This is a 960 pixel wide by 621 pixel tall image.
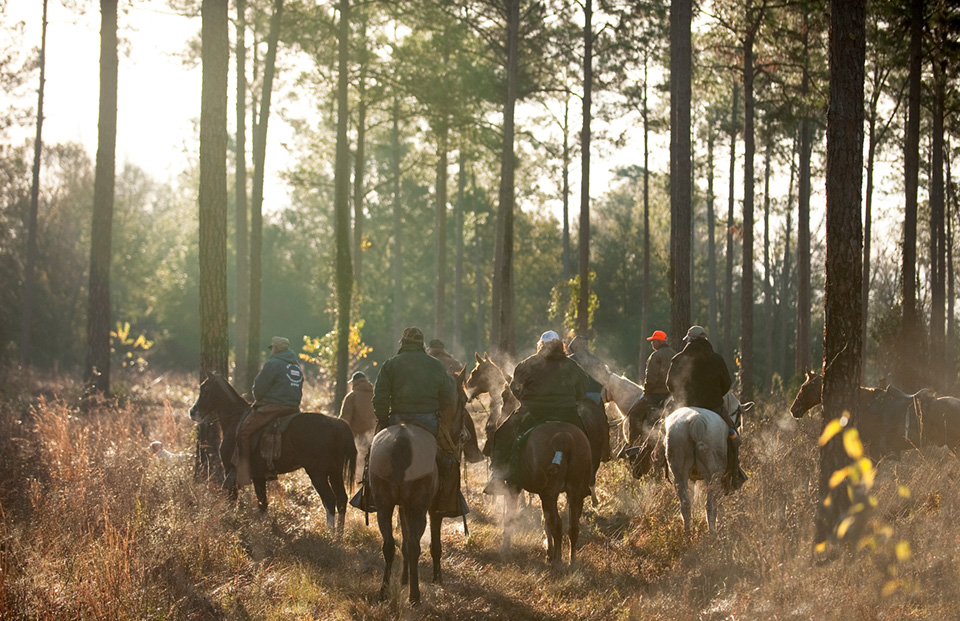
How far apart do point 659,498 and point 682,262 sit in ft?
21.4

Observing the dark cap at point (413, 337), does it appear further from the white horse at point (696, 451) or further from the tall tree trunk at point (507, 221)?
the tall tree trunk at point (507, 221)

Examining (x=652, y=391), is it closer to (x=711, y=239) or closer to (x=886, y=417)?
(x=886, y=417)

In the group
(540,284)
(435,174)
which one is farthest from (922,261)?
(435,174)

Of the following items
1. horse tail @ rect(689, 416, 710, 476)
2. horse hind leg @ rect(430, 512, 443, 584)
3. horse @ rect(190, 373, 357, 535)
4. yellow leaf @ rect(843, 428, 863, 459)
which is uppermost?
yellow leaf @ rect(843, 428, 863, 459)

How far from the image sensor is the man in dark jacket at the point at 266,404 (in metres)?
11.4

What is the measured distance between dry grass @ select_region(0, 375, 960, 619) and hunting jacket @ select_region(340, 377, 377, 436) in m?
1.59

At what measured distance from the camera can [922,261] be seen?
4562cm

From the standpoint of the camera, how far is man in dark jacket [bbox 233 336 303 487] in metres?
11.4

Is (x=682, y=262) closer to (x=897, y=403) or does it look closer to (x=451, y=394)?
(x=897, y=403)

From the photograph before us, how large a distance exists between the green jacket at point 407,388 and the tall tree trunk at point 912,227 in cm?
1692

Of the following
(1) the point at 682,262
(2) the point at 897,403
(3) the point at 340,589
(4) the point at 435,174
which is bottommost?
(3) the point at 340,589

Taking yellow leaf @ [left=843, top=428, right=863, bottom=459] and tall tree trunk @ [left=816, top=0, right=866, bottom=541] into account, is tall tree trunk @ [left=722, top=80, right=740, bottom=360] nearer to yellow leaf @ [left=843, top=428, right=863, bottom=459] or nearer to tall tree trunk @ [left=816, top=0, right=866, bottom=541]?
tall tree trunk @ [left=816, top=0, right=866, bottom=541]

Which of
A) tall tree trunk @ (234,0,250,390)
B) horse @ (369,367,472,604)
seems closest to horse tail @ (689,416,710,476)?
horse @ (369,367,472,604)

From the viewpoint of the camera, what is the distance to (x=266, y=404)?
11.4 meters
